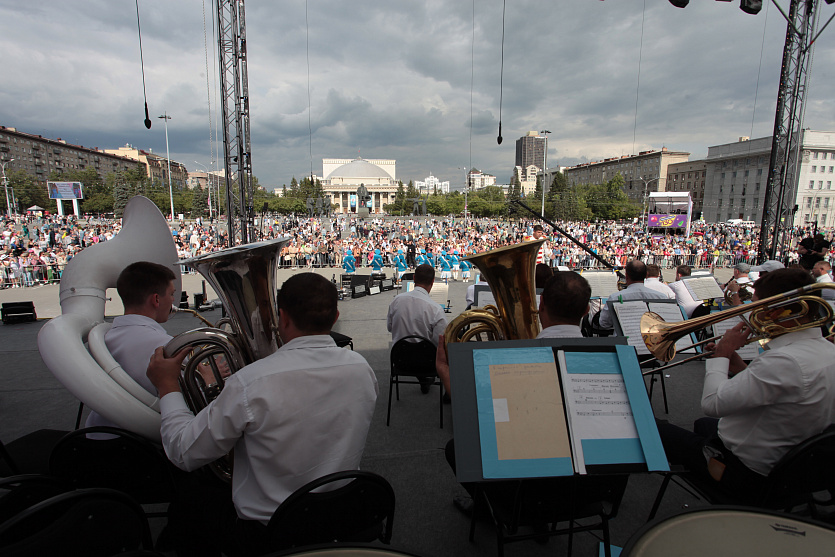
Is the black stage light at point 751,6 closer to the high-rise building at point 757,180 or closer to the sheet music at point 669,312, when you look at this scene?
the sheet music at point 669,312

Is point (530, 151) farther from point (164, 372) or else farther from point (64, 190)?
point (164, 372)

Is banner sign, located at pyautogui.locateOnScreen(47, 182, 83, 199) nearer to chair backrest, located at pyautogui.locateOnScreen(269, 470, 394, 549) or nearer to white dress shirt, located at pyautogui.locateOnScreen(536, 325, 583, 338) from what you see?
chair backrest, located at pyautogui.locateOnScreen(269, 470, 394, 549)

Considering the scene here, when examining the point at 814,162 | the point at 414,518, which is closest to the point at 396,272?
the point at 414,518

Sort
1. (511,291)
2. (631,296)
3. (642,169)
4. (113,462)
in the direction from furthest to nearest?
(642,169), (631,296), (511,291), (113,462)

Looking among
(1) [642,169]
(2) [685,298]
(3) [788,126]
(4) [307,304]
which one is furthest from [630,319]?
(1) [642,169]

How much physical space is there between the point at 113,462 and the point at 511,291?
2292mm

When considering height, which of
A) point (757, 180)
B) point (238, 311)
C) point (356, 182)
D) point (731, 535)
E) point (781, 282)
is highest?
point (356, 182)

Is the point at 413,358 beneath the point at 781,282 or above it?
beneath

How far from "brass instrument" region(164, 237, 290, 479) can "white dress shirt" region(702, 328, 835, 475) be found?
2369mm

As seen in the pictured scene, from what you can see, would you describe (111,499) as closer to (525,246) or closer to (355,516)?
(355,516)

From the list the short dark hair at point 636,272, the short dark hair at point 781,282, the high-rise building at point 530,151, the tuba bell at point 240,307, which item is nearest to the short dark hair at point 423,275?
the tuba bell at point 240,307

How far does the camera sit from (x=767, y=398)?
5.74 feet

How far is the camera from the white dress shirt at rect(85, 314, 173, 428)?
Answer: 2104 mm

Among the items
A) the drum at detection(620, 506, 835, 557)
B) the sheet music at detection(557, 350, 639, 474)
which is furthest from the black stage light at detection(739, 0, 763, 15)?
the drum at detection(620, 506, 835, 557)
